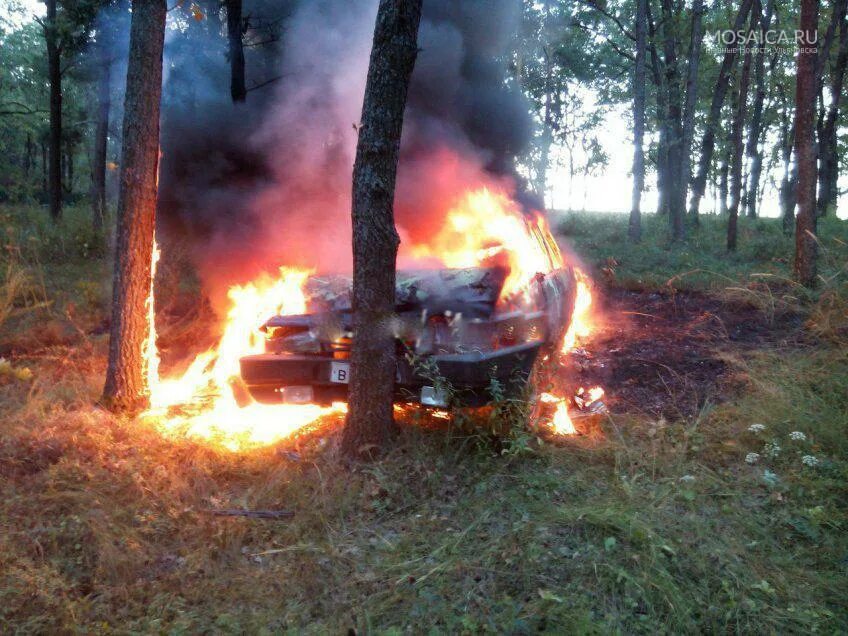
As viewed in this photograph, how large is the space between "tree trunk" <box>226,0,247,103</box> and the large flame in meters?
3.34

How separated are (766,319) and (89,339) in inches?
330

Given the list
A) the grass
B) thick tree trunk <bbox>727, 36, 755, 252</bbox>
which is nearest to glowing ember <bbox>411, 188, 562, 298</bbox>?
the grass

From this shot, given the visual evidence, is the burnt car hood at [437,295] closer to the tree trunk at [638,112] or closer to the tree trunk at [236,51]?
the tree trunk at [236,51]

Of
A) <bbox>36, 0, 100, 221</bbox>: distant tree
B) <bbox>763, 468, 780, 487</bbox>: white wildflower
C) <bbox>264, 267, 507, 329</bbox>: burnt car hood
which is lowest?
<bbox>763, 468, 780, 487</bbox>: white wildflower

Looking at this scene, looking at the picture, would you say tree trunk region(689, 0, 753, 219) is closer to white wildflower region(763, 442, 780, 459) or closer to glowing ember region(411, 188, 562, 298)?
glowing ember region(411, 188, 562, 298)

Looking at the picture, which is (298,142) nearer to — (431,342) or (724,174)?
(431,342)

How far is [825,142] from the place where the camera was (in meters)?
16.1

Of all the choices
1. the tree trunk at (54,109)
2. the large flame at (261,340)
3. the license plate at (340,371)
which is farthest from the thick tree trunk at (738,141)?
the tree trunk at (54,109)

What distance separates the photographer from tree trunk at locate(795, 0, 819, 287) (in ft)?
26.9

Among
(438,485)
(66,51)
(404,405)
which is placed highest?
(66,51)

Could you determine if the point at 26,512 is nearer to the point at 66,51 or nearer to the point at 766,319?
the point at 766,319

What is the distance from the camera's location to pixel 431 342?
4.41m

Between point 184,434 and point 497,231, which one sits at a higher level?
point 497,231

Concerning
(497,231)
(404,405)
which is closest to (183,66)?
(497,231)
